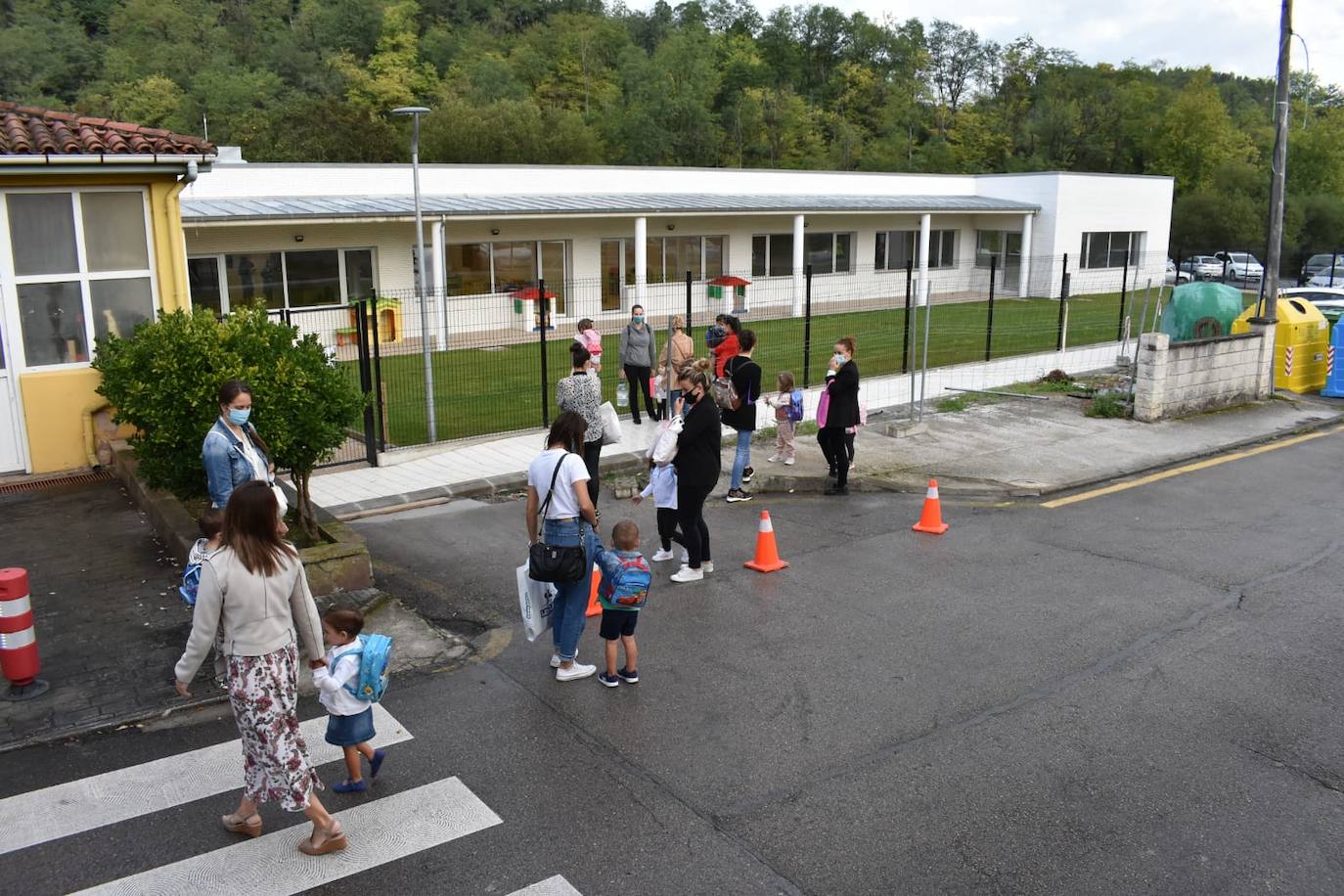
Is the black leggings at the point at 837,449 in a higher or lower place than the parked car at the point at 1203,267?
lower

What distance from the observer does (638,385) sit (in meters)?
15.1

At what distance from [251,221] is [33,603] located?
14411 millimetres

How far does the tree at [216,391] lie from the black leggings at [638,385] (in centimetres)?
564

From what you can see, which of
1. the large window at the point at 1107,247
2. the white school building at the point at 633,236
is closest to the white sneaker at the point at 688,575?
the white school building at the point at 633,236

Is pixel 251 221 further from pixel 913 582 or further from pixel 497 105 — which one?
pixel 497 105

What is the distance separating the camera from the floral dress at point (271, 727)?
4852 mm

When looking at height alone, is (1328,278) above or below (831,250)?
below

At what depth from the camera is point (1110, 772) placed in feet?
18.7

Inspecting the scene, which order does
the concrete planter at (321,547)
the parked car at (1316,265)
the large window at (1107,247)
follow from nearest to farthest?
the concrete planter at (321,547) → the large window at (1107,247) → the parked car at (1316,265)

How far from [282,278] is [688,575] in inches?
680

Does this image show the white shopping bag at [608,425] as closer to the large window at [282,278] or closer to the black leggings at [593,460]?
the black leggings at [593,460]

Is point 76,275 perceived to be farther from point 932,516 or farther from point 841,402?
point 932,516

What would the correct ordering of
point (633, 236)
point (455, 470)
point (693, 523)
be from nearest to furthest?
point (693, 523) → point (455, 470) → point (633, 236)

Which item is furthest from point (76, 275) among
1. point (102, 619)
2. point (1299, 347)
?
point (1299, 347)
